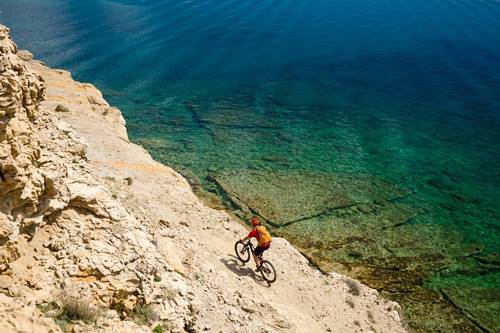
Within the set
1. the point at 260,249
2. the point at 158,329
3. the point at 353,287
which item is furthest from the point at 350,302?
the point at 158,329

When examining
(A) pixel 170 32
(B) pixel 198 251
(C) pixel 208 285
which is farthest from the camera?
(A) pixel 170 32

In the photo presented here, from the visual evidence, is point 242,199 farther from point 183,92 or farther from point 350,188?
point 183,92

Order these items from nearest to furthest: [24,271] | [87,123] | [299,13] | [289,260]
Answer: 1. [24,271]
2. [289,260]
3. [87,123]
4. [299,13]

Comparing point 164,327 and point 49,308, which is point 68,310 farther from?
point 164,327

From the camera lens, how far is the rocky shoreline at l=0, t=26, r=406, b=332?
966 centimetres

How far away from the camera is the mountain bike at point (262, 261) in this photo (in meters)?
17.5

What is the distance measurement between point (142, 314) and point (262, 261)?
6941 millimetres

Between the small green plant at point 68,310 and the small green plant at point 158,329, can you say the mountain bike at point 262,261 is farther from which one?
the small green plant at point 68,310

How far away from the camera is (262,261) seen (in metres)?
17.4

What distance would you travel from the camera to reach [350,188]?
29.7 metres

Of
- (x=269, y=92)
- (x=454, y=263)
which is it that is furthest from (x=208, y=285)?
(x=269, y=92)

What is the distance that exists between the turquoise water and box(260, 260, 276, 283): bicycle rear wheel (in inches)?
238

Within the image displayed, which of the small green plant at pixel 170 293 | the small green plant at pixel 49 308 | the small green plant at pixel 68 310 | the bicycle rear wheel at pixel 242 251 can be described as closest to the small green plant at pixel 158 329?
the small green plant at pixel 170 293

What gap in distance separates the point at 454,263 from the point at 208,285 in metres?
15.1
